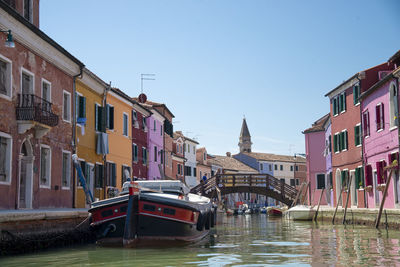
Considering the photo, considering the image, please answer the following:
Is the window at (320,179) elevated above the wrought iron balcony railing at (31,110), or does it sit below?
below

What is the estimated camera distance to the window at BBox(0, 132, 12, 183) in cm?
1619

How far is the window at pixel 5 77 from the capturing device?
53.5 ft

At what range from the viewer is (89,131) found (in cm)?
2419

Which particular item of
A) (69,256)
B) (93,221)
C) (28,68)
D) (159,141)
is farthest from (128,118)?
(69,256)

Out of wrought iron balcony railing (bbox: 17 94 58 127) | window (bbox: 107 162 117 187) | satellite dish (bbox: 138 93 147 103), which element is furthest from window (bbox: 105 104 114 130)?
satellite dish (bbox: 138 93 147 103)

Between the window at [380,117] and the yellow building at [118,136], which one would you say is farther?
the yellow building at [118,136]

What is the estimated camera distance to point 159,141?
40.9 meters

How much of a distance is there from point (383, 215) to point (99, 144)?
12.2m

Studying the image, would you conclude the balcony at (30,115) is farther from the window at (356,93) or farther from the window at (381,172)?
the window at (356,93)

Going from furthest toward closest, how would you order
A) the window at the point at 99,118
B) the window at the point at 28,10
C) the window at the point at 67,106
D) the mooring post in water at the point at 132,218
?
the window at the point at 99,118
the window at the point at 67,106
the window at the point at 28,10
the mooring post in water at the point at 132,218

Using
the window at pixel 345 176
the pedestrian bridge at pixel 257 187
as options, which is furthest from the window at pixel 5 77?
the pedestrian bridge at pixel 257 187

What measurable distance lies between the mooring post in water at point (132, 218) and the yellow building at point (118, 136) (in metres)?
11.7

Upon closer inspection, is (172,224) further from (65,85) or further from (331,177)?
(331,177)

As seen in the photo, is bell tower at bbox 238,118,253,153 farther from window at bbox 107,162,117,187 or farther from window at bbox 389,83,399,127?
window at bbox 389,83,399,127
